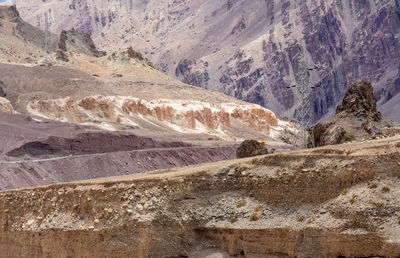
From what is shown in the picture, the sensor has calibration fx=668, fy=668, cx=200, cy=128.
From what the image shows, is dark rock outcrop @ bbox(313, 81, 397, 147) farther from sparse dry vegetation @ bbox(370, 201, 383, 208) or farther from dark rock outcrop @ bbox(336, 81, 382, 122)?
sparse dry vegetation @ bbox(370, 201, 383, 208)

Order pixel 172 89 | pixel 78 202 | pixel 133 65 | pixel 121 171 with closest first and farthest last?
pixel 78 202 < pixel 121 171 < pixel 172 89 < pixel 133 65

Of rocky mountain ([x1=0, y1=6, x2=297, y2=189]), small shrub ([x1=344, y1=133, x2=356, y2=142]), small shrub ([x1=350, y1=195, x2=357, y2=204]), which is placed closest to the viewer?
small shrub ([x1=350, y1=195, x2=357, y2=204])

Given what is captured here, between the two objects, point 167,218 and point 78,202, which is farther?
point 78,202

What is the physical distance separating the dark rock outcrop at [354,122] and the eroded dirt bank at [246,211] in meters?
24.2

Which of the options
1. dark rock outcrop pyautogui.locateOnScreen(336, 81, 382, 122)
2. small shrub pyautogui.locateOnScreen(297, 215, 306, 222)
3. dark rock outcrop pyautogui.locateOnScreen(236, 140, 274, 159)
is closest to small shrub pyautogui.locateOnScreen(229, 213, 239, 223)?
small shrub pyautogui.locateOnScreen(297, 215, 306, 222)

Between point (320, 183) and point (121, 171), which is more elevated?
point (320, 183)

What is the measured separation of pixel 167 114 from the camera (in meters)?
139

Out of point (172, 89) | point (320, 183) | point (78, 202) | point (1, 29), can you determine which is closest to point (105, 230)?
point (78, 202)

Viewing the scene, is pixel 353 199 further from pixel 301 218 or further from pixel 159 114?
pixel 159 114

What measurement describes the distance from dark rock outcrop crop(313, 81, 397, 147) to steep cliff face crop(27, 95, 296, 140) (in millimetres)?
64449

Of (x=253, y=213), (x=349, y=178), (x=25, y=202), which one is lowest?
(x=25, y=202)

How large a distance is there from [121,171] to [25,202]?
A: 156 ft

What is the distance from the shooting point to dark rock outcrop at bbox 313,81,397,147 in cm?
4619

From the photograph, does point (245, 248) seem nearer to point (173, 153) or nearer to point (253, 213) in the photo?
point (253, 213)
